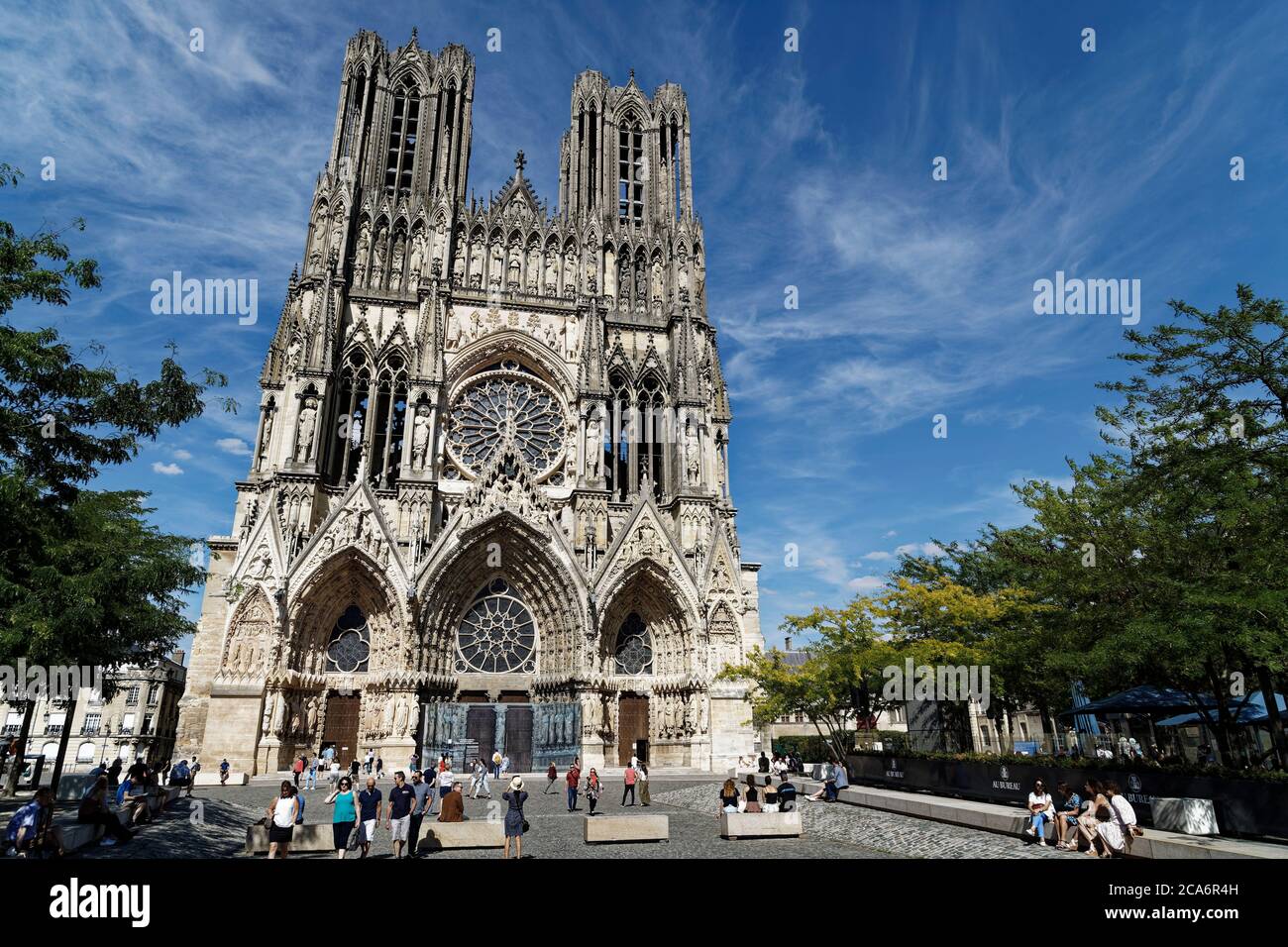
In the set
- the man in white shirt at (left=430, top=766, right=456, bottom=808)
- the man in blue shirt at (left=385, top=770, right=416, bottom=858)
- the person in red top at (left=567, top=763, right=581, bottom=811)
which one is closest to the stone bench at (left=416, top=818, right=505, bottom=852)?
the man in blue shirt at (left=385, top=770, right=416, bottom=858)

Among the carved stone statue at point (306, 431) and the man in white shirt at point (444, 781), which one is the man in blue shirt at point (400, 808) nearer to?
the man in white shirt at point (444, 781)

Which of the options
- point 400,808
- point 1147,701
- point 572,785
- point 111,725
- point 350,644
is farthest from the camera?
point 111,725

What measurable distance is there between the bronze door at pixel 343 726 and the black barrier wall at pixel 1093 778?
17178 mm

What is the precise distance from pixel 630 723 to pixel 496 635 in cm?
606

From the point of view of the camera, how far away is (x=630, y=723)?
28.8m

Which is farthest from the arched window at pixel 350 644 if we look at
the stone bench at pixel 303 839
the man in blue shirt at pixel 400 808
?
the man in blue shirt at pixel 400 808

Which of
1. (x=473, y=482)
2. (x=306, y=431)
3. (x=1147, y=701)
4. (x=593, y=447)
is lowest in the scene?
(x=1147, y=701)

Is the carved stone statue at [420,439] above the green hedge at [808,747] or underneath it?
above

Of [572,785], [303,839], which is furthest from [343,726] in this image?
[303,839]

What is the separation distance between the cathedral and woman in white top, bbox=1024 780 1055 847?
15412 mm

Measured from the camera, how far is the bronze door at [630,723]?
28609mm

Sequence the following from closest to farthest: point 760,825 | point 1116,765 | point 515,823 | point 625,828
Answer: point 515,823, point 625,828, point 760,825, point 1116,765

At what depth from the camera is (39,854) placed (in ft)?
33.6

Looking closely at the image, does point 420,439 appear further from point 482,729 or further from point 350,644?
point 482,729
